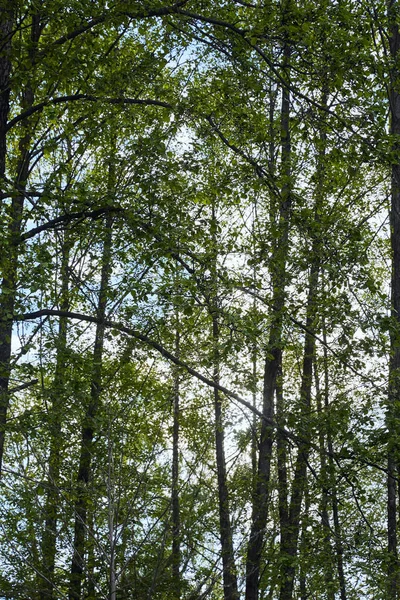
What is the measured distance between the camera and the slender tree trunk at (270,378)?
7.66 m

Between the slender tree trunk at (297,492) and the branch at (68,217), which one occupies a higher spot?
the branch at (68,217)

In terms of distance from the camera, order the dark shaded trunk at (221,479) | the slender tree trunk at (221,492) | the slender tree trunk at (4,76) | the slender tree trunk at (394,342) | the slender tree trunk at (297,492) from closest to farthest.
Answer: the slender tree trunk at (221,492) → the slender tree trunk at (394,342) → the slender tree trunk at (4,76) → the slender tree trunk at (297,492) → the dark shaded trunk at (221,479)

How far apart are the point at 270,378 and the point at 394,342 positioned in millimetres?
3590

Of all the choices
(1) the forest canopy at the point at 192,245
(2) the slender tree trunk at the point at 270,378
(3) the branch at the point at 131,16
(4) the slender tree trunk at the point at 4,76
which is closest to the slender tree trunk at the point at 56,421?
(1) the forest canopy at the point at 192,245

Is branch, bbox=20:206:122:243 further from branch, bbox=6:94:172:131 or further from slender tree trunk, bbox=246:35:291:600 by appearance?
slender tree trunk, bbox=246:35:291:600

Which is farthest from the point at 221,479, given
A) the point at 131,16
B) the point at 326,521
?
the point at 131,16

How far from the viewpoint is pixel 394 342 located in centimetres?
714

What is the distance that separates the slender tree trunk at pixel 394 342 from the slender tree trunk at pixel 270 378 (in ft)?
3.96

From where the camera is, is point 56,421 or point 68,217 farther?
point 56,421

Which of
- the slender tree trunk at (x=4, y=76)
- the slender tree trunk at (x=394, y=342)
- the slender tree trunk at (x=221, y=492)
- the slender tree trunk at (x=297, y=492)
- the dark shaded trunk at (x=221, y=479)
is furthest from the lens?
the dark shaded trunk at (x=221, y=479)

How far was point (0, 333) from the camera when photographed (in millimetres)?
8500

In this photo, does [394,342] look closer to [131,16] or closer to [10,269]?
[10,269]

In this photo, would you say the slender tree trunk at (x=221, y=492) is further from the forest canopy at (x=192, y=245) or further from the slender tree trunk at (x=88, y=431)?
the slender tree trunk at (x=88, y=431)

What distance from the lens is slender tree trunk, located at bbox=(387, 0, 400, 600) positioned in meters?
7.10
